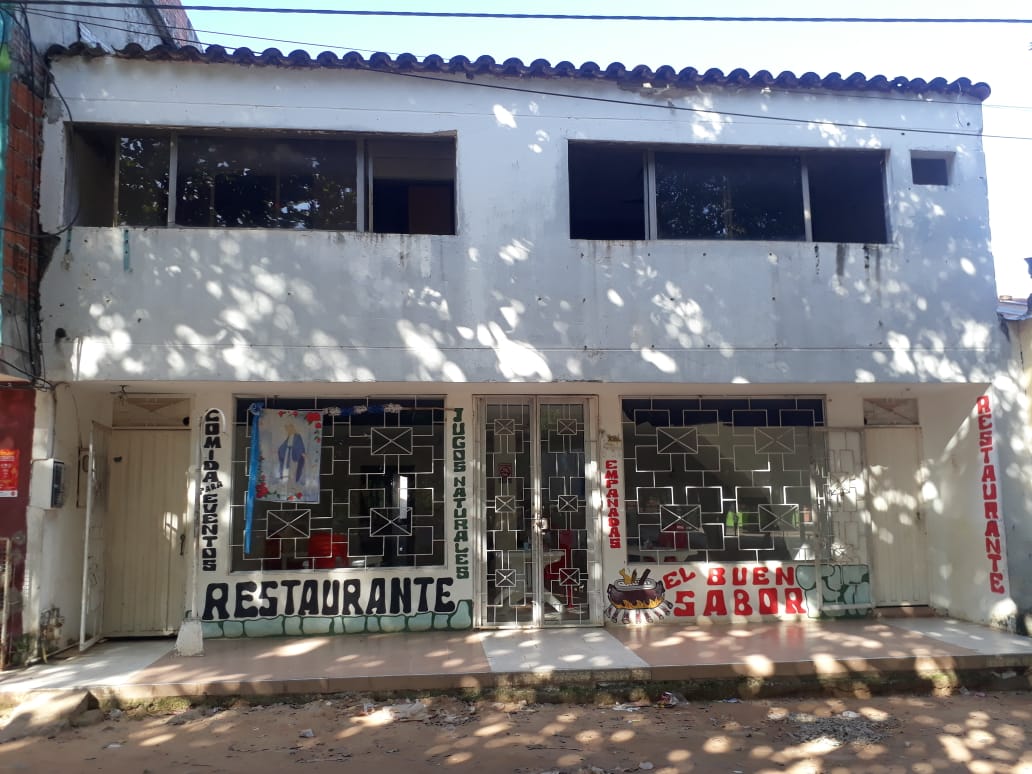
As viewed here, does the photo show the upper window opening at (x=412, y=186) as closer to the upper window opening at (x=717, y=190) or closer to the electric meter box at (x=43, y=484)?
the upper window opening at (x=717, y=190)

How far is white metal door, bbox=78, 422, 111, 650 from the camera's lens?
751 centimetres

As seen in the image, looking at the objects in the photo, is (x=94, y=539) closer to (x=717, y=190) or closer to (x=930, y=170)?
(x=717, y=190)

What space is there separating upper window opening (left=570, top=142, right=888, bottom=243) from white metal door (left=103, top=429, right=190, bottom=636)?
5.15m

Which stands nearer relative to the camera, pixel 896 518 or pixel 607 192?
pixel 607 192

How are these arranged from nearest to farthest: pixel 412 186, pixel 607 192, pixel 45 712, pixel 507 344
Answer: pixel 45 712 < pixel 507 344 < pixel 412 186 < pixel 607 192

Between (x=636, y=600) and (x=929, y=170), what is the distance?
558 centimetres

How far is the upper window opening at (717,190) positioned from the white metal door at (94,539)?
549 centimetres

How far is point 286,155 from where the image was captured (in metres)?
7.85

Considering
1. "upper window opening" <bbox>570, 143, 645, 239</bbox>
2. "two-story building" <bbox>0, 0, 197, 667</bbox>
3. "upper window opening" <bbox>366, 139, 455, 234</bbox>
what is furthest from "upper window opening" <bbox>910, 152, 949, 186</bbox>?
"two-story building" <bbox>0, 0, 197, 667</bbox>

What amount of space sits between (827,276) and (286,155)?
18.3ft

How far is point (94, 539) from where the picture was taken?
7.82m

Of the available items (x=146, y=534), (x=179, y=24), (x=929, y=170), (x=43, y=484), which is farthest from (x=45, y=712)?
(x=929, y=170)

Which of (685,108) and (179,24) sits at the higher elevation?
(179,24)

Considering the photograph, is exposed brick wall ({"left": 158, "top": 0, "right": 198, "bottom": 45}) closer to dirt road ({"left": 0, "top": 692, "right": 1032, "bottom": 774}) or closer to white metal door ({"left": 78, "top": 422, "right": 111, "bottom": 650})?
white metal door ({"left": 78, "top": 422, "right": 111, "bottom": 650})
